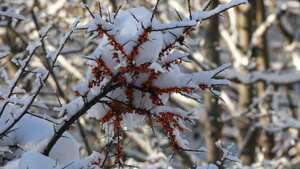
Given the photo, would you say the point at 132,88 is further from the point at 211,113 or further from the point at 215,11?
the point at 211,113

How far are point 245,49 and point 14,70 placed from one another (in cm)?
534

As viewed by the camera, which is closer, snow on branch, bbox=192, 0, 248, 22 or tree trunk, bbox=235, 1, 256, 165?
snow on branch, bbox=192, 0, 248, 22

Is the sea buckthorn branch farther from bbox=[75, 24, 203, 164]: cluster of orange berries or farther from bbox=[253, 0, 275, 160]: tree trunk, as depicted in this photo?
bbox=[253, 0, 275, 160]: tree trunk

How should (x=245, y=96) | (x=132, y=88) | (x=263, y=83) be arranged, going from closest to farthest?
(x=132, y=88) → (x=245, y=96) → (x=263, y=83)

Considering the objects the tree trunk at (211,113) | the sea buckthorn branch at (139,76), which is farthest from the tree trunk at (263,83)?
the sea buckthorn branch at (139,76)

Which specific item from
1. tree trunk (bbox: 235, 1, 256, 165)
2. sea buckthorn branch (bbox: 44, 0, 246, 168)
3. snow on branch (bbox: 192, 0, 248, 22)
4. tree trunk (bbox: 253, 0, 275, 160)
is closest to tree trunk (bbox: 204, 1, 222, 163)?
tree trunk (bbox: 235, 1, 256, 165)

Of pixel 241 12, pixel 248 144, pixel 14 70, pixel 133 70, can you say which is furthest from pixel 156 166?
pixel 241 12

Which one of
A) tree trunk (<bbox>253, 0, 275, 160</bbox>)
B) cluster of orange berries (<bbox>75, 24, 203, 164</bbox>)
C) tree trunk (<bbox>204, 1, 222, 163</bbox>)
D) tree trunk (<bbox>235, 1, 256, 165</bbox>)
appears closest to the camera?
cluster of orange berries (<bbox>75, 24, 203, 164</bbox>)

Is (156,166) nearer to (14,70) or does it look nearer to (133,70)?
(14,70)

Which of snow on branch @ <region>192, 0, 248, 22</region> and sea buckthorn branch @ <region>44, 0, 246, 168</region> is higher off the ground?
snow on branch @ <region>192, 0, 248, 22</region>

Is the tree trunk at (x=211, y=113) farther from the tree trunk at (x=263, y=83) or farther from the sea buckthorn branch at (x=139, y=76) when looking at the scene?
the sea buckthorn branch at (x=139, y=76)

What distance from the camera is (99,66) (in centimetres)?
173

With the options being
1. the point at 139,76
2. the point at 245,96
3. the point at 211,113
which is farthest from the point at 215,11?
the point at 245,96

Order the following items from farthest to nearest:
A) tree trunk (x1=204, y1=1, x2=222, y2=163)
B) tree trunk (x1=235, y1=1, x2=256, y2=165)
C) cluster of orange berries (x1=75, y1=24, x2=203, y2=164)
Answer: tree trunk (x1=235, y1=1, x2=256, y2=165) → tree trunk (x1=204, y1=1, x2=222, y2=163) → cluster of orange berries (x1=75, y1=24, x2=203, y2=164)
